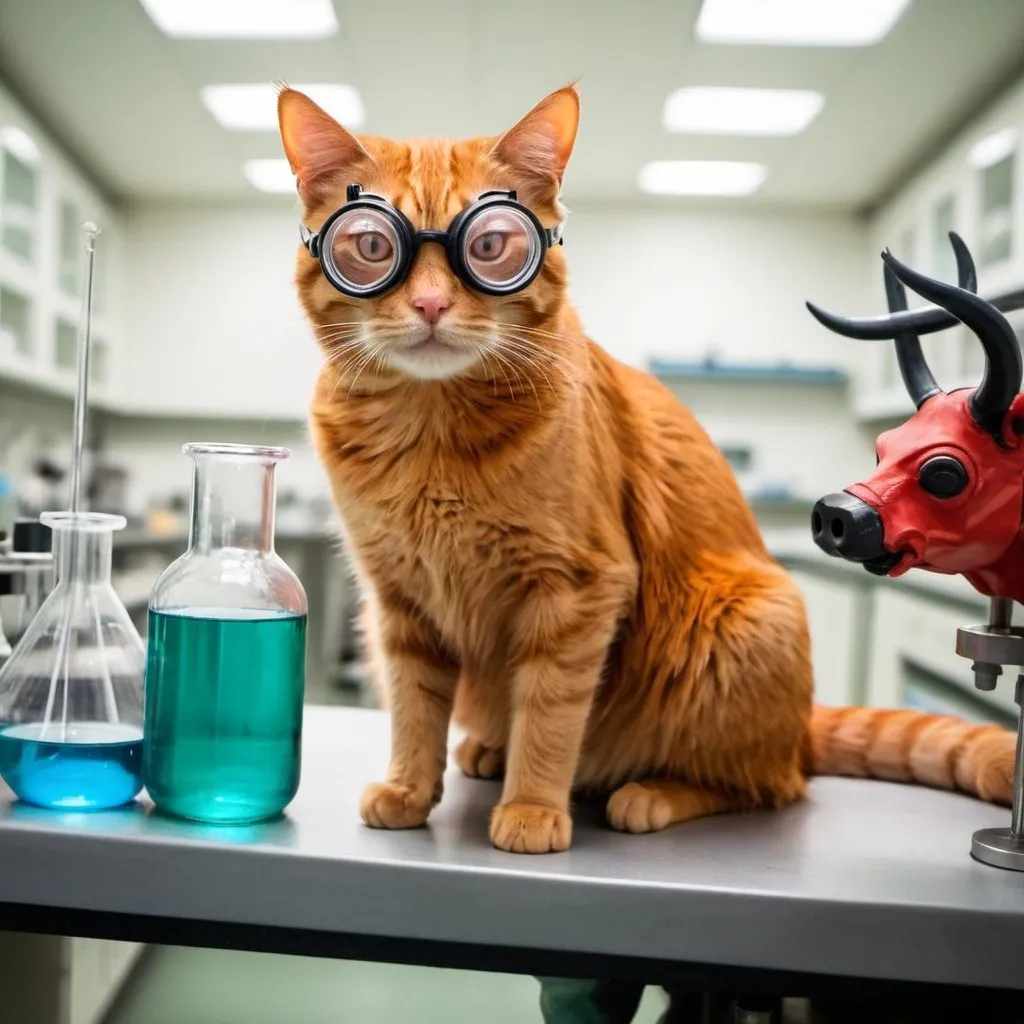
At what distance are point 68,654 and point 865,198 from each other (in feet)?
7.45

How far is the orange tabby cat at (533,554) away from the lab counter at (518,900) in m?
0.07

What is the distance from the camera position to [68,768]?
744 millimetres

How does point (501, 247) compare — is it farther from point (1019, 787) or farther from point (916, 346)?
point (1019, 787)

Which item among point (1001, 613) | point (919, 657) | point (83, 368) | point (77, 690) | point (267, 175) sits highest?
point (267, 175)

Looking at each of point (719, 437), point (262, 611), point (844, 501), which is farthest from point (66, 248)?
point (844, 501)

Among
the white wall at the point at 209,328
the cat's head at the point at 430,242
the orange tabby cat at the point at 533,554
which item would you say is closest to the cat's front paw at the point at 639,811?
the orange tabby cat at the point at 533,554

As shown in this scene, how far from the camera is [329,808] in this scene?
782 millimetres

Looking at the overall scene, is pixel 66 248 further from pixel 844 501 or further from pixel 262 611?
pixel 844 501

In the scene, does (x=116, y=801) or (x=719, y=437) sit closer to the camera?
(x=116, y=801)

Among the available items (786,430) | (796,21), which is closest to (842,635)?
(786,430)

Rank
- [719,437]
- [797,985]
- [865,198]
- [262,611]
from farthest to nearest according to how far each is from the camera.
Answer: [719,437] < [865,198] < [262,611] < [797,985]

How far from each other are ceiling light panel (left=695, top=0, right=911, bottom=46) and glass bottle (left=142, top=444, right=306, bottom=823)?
1354mm

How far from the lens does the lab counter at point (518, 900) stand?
61 centimetres

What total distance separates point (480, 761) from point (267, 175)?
1.50 meters
